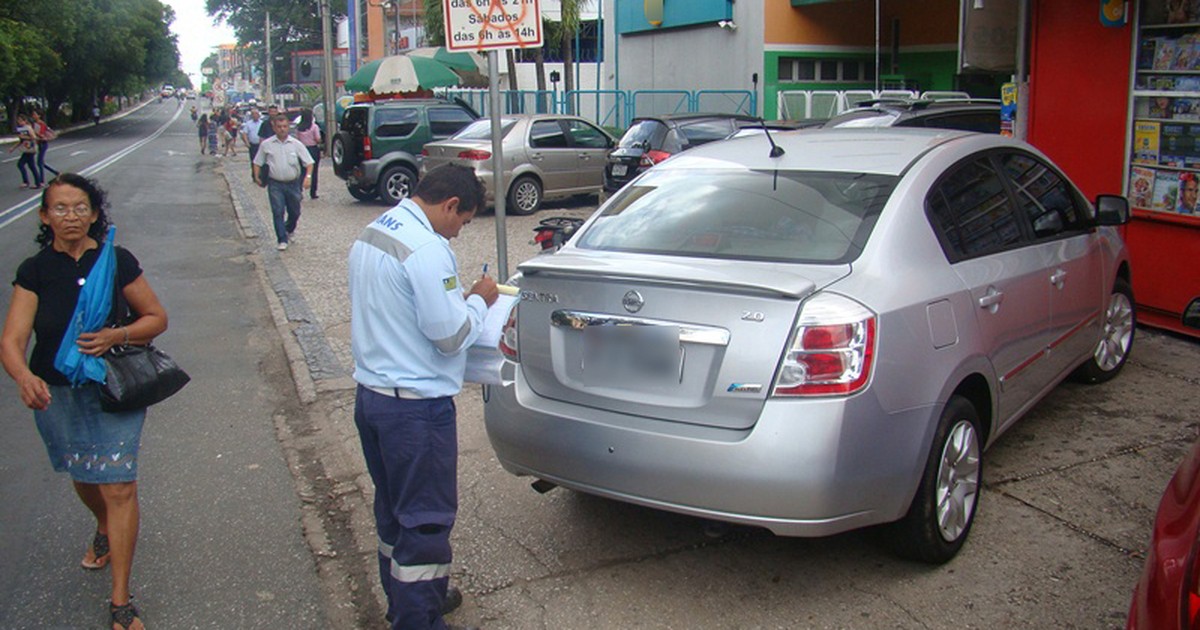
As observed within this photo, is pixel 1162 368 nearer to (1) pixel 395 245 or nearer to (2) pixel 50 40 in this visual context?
(1) pixel 395 245

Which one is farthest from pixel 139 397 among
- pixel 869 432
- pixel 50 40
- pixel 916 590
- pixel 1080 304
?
pixel 50 40

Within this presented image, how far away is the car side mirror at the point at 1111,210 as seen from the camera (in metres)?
5.76

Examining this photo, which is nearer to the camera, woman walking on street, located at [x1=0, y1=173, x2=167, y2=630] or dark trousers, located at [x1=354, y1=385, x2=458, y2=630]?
dark trousers, located at [x1=354, y1=385, x2=458, y2=630]

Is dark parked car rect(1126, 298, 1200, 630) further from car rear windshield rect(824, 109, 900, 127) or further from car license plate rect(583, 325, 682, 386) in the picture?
car rear windshield rect(824, 109, 900, 127)

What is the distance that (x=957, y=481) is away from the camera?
4.28m

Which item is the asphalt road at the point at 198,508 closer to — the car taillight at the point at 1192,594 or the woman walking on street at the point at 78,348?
the woman walking on street at the point at 78,348

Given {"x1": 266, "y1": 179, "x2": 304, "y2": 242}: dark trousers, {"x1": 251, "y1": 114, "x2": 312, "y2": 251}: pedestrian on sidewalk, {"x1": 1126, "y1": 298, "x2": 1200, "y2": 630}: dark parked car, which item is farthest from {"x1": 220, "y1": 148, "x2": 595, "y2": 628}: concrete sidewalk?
{"x1": 1126, "y1": 298, "x2": 1200, "y2": 630}: dark parked car

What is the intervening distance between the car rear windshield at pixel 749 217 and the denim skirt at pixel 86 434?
6.94 ft

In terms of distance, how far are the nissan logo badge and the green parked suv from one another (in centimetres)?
1491

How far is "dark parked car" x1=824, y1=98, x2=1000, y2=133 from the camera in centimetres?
1035

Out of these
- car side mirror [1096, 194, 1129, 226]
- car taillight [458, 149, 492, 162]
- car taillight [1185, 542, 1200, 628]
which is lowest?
car taillight [1185, 542, 1200, 628]

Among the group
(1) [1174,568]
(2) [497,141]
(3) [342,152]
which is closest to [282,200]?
(3) [342,152]

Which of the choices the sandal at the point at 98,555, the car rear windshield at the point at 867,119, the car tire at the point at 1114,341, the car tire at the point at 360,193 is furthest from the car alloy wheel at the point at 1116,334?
the car tire at the point at 360,193

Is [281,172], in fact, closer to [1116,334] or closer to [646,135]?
[646,135]
